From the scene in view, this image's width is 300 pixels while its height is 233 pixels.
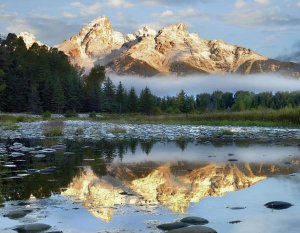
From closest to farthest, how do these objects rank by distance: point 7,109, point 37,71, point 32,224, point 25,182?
point 32,224 → point 25,182 → point 7,109 → point 37,71

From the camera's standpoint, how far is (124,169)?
13.1 metres

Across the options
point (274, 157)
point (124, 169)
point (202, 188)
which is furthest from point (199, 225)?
point (274, 157)

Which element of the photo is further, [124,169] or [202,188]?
[124,169]

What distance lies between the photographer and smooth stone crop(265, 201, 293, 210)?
7.70 m

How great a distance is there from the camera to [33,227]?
635 centimetres

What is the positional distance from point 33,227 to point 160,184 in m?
4.44

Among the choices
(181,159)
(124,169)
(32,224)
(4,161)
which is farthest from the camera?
(181,159)

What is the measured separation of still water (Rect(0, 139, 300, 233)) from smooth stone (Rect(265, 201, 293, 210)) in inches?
4.8

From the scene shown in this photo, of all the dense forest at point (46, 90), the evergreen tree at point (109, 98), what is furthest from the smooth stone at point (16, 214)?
the evergreen tree at point (109, 98)

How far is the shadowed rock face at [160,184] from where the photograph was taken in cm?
827

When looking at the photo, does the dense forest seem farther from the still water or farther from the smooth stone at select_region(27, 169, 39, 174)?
the smooth stone at select_region(27, 169, 39, 174)

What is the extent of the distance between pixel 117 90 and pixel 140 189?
106237 mm

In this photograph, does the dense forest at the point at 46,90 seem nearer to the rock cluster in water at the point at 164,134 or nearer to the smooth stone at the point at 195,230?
the rock cluster in water at the point at 164,134

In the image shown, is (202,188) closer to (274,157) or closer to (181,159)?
(181,159)
